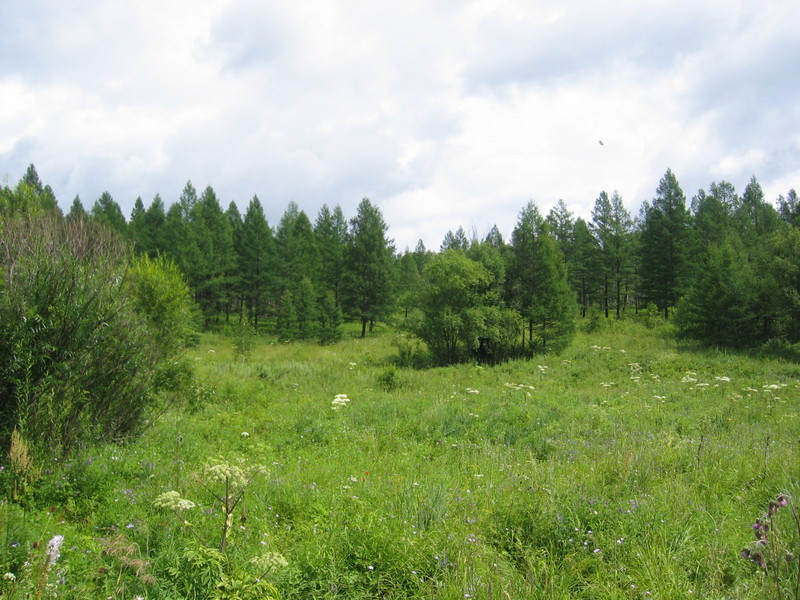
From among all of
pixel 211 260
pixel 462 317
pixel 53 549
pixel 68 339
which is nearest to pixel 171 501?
pixel 53 549

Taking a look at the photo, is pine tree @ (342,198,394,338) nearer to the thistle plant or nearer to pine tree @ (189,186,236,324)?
pine tree @ (189,186,236,324)

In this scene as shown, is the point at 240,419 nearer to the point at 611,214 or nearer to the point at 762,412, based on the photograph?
the point at 762,412

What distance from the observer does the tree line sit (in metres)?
24.1

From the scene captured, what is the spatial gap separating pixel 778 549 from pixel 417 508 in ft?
9.23

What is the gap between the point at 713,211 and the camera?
41.2 metres

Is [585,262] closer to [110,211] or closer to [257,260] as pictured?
[257,260]

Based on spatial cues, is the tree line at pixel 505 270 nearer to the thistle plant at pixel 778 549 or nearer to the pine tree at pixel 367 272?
the pine tree at pixel 367 272

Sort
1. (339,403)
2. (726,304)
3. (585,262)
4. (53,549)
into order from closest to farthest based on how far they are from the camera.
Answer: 1. (53,549)
2. (339,403)
3. (726,304)
4. (585,262)

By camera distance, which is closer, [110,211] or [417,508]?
[417,508]

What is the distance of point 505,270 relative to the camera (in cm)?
2534

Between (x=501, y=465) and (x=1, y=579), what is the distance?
5.52 m

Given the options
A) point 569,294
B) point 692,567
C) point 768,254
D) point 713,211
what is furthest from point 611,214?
point 692,567

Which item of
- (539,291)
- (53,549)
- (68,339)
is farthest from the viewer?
(539,291)

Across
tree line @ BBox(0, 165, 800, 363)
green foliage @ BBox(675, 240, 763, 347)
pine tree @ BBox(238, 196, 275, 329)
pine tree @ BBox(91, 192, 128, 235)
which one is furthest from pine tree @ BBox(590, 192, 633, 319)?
pine tree @ BBox(91, 192, 128, 235)
